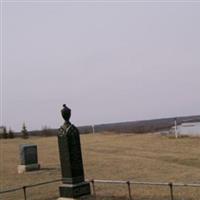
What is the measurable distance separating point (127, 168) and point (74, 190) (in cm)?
899

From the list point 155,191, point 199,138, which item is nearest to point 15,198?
point 155,191

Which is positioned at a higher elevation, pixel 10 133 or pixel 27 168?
pixel 10 133

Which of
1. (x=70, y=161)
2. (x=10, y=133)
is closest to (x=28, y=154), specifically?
(x=70, y=161)

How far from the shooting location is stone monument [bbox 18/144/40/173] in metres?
22.6

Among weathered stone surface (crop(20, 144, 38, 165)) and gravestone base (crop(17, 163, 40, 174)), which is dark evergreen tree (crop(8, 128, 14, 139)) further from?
gravestone base (crop(17, 163, 40, 174))

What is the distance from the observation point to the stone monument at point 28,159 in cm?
2265

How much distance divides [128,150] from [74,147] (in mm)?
16910

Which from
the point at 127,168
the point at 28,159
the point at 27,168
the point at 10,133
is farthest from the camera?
the point at 10,133

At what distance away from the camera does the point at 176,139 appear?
33.1 metres

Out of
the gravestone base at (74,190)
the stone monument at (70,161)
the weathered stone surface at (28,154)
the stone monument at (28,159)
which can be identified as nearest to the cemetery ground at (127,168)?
the stone monument at (28,159)

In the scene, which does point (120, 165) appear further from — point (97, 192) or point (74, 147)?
point (74, 147)

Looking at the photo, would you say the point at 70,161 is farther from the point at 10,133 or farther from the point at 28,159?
the point at 10,133

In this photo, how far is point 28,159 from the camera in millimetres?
23000

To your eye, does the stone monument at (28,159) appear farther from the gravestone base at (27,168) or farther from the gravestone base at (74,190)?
the gravestone base at (74,190)
